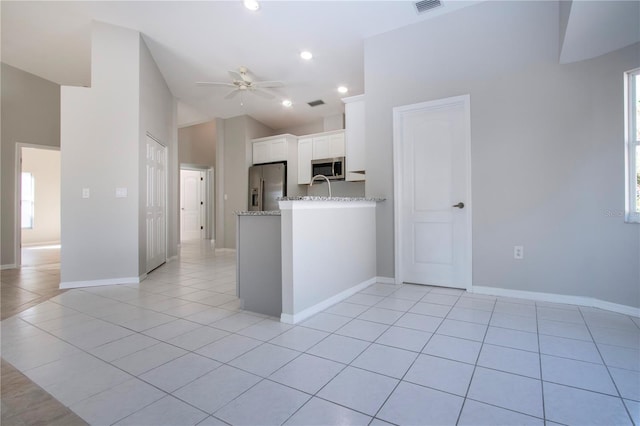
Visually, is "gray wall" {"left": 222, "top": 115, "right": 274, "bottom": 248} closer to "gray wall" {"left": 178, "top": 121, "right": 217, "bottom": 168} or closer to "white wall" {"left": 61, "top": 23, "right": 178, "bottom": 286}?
"gray wall" {"left": 178, "top": 121, "right": 217, "bottom": 168}

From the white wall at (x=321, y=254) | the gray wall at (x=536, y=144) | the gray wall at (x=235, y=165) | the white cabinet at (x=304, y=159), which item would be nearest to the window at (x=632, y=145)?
the gray wall at (x=536, y=144)

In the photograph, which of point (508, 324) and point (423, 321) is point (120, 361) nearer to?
point (423, 321)

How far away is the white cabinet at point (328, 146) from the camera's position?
5.88 m

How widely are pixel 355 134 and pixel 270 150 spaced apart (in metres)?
2.93

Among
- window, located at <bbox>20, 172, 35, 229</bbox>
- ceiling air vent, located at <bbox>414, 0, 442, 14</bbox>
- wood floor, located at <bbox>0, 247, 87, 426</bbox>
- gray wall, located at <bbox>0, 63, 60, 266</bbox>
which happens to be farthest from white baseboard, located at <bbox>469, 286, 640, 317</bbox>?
window, located at <bbox>20, 172, 35, 229</bbox>

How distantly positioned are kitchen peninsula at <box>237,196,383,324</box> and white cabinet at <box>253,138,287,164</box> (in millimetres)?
3707

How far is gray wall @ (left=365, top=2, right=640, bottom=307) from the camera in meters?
2.51

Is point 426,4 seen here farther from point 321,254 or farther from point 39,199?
point 39,199

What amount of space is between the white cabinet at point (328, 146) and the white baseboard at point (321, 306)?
10.5ft

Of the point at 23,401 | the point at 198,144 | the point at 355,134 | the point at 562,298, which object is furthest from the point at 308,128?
the point at 23,401

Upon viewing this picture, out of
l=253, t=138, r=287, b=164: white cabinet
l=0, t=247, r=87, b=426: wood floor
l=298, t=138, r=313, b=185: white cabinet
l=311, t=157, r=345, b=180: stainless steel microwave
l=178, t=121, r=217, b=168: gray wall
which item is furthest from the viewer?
l=178, t=121, r=217, b=168: gray wall

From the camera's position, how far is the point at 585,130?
2.62 metres

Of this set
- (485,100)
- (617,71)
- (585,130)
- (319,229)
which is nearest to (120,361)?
(319,229)

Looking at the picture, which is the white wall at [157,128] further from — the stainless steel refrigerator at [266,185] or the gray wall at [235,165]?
the stainless steel refrigerator at [266,185]
